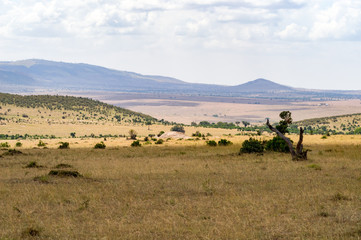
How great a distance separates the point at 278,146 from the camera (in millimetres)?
40125

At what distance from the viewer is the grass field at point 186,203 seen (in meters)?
13.6

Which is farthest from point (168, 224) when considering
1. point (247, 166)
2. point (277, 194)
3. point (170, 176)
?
point (247, 166)

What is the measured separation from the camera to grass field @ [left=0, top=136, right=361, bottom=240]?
13.6 m

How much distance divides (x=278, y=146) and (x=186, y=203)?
79.0 ft

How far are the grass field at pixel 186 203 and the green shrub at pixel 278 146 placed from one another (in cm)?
1087

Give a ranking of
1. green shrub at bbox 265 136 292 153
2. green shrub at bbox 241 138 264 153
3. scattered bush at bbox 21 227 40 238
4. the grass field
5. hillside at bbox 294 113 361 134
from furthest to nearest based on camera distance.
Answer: hillside at bbox 294 113 361 134
green shrub at bbox 265 136 292 153
green shrub at bbox 241 138 264 153
the grass field
scattered bush at bbox 21 227 40 238

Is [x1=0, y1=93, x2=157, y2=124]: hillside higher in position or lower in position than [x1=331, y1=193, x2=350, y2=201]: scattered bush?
lower

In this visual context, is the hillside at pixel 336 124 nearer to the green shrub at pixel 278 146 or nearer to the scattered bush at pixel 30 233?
the green shrub at pixel 278 146

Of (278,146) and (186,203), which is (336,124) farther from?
(186,203)

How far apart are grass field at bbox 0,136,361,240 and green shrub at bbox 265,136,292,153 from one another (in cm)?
1087

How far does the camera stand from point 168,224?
14305 millimetres

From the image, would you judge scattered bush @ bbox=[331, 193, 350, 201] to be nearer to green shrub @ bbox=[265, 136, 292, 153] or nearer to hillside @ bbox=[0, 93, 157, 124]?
green shrub @ bbox=[265, 136, 292, 153]

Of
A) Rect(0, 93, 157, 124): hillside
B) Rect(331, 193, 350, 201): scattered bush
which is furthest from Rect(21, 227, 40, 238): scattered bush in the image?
Rect(0, 93, 157, 124): hillside

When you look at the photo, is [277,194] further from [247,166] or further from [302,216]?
[247,166]
